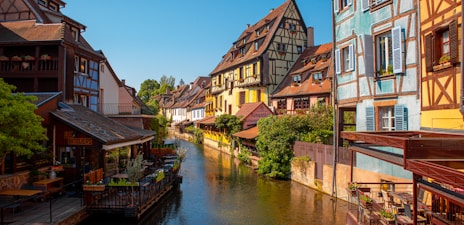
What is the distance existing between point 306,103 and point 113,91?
1567 centimetres

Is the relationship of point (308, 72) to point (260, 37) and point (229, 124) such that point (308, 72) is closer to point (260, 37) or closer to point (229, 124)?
point (260, 37)

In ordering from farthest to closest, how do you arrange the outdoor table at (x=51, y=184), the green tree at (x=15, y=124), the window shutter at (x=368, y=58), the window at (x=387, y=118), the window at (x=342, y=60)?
the window at (x=342, y=60), the window shutter at (x=368, y=58), the window at (x=387, y=118), the outdoor table at (x=51, y=184), the green tree at (x=15, y=124)

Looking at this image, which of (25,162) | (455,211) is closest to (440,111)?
(455,211)

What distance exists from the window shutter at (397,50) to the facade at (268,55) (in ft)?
66.4

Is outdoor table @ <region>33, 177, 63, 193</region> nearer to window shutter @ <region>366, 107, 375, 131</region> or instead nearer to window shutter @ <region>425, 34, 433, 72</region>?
window shutter @ <region>366, 107, 375, 131</region>

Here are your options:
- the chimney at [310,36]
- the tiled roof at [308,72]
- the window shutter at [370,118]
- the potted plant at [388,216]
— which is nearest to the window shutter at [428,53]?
the window shutter at [370,118]

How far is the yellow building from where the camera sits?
353 inches

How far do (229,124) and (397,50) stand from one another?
21.4m

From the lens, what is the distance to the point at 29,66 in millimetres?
16750

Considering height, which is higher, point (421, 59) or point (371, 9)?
point (371, 9)

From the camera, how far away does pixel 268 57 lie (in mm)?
32344

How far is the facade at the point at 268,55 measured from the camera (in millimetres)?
32375

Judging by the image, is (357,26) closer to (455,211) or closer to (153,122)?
(455,211)

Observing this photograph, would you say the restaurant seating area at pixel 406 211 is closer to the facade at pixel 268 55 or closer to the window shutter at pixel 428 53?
the window shutter at pixel 428 53
